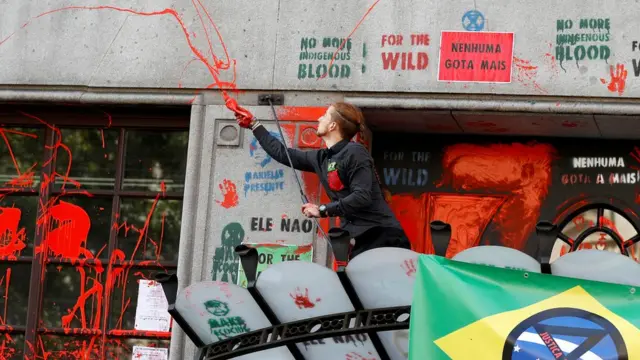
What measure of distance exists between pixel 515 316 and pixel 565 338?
0.24 metres

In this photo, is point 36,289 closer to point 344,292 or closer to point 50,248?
point 50,248

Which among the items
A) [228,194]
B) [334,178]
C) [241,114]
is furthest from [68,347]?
[334,178]

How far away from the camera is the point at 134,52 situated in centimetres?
820

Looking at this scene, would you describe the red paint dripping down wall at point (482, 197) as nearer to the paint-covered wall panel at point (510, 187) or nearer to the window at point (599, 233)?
the paint-covered wall panel at point (510, 187)

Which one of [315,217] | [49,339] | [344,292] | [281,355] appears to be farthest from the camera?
[49,339]

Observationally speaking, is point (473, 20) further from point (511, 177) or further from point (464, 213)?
point (464, 213)

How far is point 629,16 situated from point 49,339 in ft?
14.8

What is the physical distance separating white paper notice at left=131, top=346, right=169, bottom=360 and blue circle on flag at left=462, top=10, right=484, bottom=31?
299 cm

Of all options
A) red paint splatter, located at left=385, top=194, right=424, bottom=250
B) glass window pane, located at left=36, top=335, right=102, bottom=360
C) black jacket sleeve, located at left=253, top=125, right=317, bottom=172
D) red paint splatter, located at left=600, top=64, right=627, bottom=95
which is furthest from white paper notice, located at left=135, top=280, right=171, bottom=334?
red paint splatter, located at left=600, top=64, right=627, bottom=95

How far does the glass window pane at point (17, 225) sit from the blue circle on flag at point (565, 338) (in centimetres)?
455

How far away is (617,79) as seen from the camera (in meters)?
7.41

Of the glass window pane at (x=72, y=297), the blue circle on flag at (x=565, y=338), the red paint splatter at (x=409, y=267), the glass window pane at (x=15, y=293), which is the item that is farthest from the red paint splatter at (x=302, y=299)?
the glass window pane at (x=15, y=293)

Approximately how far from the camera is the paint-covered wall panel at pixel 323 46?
24.6 ft

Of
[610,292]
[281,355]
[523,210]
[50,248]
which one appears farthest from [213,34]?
[610,292]
